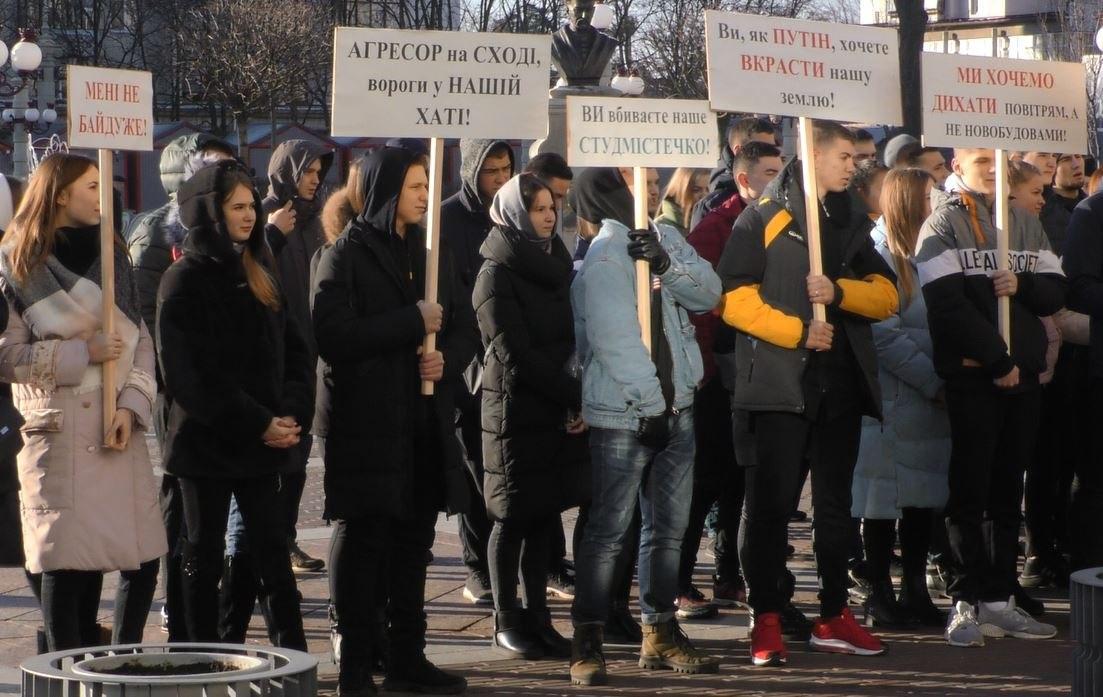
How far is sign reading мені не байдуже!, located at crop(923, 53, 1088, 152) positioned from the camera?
290 inches

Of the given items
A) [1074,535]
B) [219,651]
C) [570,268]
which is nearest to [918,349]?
[1074,535]

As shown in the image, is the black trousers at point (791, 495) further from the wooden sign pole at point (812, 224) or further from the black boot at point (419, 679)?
the black boot at point (419, 679)

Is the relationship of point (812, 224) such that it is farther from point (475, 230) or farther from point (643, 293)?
point (475, 230)

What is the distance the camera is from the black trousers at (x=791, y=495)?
21.4 ft

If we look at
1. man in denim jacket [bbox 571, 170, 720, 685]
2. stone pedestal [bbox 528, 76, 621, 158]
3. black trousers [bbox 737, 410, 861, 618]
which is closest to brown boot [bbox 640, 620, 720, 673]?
man in denim jacket [bbox 571, 170, 720, 685]

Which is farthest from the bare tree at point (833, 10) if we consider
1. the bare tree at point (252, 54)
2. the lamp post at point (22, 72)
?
the lamp post at point (22, 72)

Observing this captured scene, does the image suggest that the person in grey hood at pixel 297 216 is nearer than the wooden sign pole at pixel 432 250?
No

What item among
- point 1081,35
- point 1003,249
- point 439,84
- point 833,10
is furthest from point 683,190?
point 833,10

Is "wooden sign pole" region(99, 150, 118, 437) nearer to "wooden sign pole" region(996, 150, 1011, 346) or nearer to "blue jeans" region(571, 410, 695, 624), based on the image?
"blue jeans" region(571, 410, 695, 624)

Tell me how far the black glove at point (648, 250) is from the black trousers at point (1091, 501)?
2383 millimetres

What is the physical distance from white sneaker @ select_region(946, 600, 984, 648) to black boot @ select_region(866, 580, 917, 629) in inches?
12.1

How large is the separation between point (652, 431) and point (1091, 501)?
2.46m

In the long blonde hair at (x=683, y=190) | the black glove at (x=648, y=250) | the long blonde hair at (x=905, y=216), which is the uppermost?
the long blonde hair at (x=683, y=190)

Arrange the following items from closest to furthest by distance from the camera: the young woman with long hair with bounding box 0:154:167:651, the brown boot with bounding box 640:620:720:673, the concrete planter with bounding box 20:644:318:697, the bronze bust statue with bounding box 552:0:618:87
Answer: the concrete planter with bounding box 20:644:318:697 → the young woman with long hair with bounding box 0:154:167:651 → the brown boot with bounding box 640:620:720:673 → the bronze bust statue with bounding box 552:0:618:87
